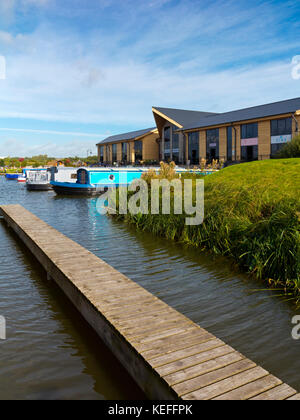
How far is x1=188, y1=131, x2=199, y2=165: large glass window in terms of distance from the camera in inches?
1527

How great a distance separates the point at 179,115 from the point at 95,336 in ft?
136

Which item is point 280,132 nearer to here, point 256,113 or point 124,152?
point 256,113

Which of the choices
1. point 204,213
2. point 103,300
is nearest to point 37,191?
point 204,213

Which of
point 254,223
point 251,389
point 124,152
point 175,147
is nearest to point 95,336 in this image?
point 251,389

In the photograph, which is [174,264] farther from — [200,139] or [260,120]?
[200,139]

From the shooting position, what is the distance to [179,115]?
143 ft

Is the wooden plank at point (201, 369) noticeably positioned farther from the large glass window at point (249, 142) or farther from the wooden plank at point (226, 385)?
the large glass window at point (249, 142)

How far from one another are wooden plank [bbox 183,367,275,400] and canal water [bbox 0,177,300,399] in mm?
795

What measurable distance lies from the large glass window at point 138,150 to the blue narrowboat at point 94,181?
22886mm

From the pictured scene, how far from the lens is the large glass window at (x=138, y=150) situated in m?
50.2

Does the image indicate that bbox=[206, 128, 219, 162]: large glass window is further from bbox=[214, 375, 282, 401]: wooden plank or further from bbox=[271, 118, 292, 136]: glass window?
bbox=[214, 375, 282, 401]: wooden plank

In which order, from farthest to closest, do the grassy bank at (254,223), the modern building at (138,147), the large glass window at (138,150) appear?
the large glass window at (138,150)
the modern building at (138,147)
the grassy bank at (254,223)

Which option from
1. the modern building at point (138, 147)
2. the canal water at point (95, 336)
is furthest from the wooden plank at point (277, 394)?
the modern building at point (138, 147)
